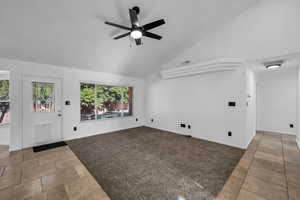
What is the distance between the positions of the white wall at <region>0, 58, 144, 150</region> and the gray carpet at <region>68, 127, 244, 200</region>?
0.66 meters

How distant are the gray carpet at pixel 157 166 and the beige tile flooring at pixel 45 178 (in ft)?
0.65

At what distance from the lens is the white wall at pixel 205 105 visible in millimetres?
3512

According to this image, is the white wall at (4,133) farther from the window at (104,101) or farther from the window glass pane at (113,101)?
the window glass pane at (113,101)

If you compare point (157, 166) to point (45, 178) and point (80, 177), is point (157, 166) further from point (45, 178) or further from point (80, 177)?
point (45, 178)

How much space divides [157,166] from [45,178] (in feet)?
6.48

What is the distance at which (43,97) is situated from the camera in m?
3.69

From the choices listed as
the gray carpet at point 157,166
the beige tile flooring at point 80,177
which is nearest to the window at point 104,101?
the gray carpet at point 157,166

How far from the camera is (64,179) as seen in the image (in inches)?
81.0

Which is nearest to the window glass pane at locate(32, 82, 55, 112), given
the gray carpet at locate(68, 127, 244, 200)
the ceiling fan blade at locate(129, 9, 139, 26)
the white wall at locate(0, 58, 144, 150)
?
the white wall at locate(0, 58, 144, 150)

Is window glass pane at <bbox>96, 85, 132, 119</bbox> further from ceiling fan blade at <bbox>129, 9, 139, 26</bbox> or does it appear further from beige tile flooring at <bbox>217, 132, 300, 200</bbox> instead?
beige tile flooring at <bbox>217, 132, 300, 200</bbox>

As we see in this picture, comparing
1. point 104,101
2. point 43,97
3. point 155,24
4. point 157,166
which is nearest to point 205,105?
point 157,166

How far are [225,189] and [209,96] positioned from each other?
2796 mm

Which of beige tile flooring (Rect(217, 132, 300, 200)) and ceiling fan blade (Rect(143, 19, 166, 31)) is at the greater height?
ceiling fan blade (Rect(143, 19, 166, 31))

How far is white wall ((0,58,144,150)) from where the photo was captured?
324cm
